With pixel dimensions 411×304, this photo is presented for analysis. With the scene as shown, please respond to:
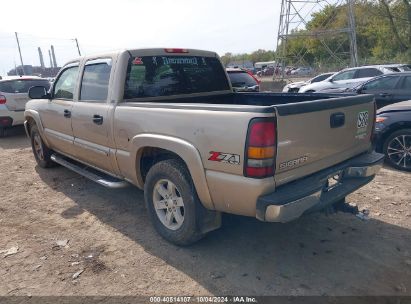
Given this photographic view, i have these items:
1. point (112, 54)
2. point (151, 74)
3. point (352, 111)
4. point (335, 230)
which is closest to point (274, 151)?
point (352, 111)

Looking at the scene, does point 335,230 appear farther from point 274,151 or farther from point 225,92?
point 225,92

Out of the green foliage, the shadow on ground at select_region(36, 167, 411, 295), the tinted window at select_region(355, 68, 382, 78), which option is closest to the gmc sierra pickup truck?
the shadow on ground at select_region(36, 167, 411, 295)

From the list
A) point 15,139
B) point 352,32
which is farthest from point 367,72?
point 352,32

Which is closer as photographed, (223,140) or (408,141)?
(223,140)

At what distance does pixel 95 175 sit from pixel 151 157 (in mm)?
1154

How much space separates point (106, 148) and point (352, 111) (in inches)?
104

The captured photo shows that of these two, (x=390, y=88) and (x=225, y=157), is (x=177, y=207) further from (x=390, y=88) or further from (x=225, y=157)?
(x=390, y=88)

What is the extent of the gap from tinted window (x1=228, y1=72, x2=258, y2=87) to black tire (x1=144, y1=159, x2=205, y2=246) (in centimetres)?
698

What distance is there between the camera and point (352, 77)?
43.7 feet

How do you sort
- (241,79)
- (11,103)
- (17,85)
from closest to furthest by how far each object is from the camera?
(11,103), (17,85), (241,79)

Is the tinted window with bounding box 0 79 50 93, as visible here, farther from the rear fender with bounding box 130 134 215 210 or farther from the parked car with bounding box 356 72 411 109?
the parked car with bounding box 356 72 411 109

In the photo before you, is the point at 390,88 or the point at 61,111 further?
the point at 390,88

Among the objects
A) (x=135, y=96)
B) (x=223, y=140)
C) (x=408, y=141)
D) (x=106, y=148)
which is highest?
(x=135, y=96)

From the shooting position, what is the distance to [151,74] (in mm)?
3984
